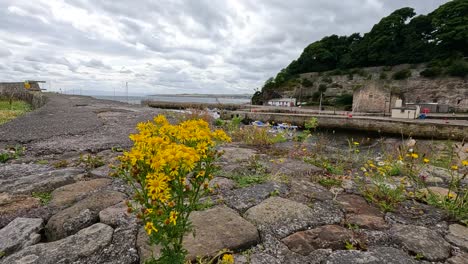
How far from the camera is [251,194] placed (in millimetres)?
2186

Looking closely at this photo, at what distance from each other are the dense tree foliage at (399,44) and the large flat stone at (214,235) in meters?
33.6

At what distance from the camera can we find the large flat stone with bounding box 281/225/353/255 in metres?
1.48

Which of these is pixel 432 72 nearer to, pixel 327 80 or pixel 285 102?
pixel 327 80

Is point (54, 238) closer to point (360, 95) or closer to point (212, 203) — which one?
point (212, 203)

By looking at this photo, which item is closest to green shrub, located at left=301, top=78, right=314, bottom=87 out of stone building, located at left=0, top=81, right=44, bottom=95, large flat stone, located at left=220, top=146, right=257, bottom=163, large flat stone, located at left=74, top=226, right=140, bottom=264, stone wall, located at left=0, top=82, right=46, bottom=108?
stone wall, located at left=0, top=82, right=46, bottom=108

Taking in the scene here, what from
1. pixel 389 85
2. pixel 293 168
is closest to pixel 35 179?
pixel 293 168

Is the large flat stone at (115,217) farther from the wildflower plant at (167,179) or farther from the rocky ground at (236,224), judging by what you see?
the wildflower plant at (167,179)

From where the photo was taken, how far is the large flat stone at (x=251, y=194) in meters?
1.99

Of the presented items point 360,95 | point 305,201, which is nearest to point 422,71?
point 360,95

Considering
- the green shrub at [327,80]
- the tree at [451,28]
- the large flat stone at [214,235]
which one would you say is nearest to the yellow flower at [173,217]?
the large flat stone at [214,235]

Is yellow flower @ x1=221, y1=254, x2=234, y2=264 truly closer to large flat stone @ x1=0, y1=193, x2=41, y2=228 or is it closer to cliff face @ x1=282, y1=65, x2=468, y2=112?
large flat stone @ x1=0, y1=193, x2=41, y2=228

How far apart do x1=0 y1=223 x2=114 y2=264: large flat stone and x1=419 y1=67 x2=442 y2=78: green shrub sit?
34.8 m

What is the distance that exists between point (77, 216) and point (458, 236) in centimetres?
259

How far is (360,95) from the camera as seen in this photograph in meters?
16.9
